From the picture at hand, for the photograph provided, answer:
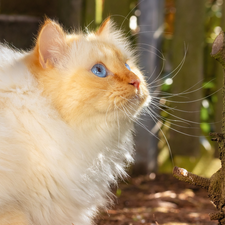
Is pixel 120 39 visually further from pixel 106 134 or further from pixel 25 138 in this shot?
pixel 25 138

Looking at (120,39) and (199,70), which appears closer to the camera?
(120,39)

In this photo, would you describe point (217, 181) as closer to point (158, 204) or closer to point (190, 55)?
point (158, 204)

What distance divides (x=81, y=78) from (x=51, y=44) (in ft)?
0.93

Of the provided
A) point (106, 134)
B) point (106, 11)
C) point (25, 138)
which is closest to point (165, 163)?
point (106, 11)

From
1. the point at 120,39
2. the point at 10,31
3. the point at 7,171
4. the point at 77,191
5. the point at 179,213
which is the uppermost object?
the point at 10,31

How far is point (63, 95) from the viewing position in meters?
1.85

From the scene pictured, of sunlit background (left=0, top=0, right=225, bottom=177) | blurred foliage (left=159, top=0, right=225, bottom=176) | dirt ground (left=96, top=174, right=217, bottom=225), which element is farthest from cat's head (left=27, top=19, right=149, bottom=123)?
blurred foliage (left=159, top=0, right=225, bottom=176)

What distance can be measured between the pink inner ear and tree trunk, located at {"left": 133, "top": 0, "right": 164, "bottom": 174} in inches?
80.6

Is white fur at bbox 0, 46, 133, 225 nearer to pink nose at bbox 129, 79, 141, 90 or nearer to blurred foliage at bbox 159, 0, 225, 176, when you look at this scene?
pink nose at bbox 129, 79, 141, 90

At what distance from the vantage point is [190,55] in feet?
13.3

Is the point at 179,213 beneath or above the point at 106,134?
above

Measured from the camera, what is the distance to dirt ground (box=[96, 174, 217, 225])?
9.56 feet

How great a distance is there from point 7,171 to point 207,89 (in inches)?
131

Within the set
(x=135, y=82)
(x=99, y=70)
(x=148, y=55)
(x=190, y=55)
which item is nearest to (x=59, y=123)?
(x=99, y=70)
